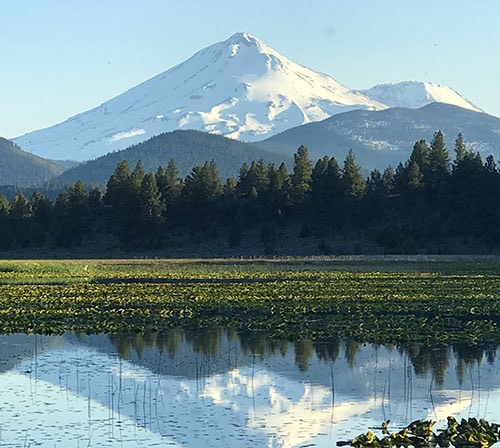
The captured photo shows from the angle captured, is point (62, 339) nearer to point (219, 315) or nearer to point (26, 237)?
point (219, 315)

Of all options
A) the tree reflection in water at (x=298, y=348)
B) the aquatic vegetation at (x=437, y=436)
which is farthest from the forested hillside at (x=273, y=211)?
the aquatic vegetation at (x=437, y=436)

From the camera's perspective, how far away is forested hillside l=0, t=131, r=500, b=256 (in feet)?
411

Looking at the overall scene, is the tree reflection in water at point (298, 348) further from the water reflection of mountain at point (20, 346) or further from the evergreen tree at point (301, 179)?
the evergreen tree at point (301, 179)

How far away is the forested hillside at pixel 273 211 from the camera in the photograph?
4931 inches

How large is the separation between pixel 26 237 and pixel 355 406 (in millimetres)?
113388

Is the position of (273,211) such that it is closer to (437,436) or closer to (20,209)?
(20,209)

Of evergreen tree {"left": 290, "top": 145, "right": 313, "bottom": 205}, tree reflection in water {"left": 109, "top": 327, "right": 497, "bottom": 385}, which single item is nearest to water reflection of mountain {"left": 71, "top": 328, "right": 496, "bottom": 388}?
tree reflection in water {"left": 109, "top": 327, "right": 497, "bottom": 385}

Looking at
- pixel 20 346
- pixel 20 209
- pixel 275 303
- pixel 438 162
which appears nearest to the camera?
pixel 20 346

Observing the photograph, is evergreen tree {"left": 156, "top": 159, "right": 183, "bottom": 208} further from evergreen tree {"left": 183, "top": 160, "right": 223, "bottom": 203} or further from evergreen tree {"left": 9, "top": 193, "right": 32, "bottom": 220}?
evergreen tree {"left": 9, "top": 193, "right": 32, "bottom": 220}

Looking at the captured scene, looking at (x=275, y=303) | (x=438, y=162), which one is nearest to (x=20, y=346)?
(x=275, y=303)

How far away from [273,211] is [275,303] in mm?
82164

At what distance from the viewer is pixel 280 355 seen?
126ft

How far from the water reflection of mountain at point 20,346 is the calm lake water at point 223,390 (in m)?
0.07

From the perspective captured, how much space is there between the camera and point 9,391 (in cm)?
3191
